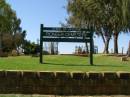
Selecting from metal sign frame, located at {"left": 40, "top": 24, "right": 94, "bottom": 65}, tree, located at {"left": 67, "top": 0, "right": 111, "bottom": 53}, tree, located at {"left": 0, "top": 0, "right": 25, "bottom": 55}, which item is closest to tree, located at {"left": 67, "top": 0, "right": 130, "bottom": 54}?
tree, located at {"left": 67, "top": 0, "right": 111, "bottom": 53}

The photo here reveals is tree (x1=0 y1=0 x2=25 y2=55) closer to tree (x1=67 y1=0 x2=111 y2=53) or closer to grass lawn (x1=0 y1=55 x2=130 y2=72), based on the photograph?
tree (x1=67 y1=0 x2=111 y2=53)

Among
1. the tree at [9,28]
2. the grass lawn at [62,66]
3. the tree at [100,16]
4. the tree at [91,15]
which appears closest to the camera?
the grass lawn at [62,66]

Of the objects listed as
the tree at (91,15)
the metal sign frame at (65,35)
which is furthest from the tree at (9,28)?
the metal sign frame at (65,35)

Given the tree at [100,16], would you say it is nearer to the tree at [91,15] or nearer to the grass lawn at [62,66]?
the tree at [91,15]

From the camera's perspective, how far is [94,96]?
1153 centimetres

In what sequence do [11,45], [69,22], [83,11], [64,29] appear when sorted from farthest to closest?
[11,45]
[69,22]
[83,11]
[64,29]

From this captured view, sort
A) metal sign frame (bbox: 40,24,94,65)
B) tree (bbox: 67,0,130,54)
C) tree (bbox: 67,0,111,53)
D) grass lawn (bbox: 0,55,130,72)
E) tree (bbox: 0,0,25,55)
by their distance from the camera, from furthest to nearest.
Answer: tree (bbox: 0,0,25,55), tree (bbox: 67,0,111,53), tree (bbox: 67,0,130,54), metal sign frame (bbox: 40,24,94,65), grass lawn (bbox: 0,55,130,72)

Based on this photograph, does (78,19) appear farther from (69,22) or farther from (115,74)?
(115,74)

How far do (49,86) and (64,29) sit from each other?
6.10 m

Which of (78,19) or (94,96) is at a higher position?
(78,19)

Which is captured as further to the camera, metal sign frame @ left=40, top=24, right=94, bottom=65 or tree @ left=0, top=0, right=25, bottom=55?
tree @ left=0, top=0, right=25, bottom=55

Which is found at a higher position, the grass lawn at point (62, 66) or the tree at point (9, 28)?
the tree at point (9, 28)

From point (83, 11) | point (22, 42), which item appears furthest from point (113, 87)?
point (22, 42)

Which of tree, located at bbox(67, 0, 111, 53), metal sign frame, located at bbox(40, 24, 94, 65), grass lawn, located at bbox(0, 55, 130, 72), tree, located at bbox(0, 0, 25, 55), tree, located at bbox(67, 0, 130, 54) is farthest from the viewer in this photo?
tree, located at bbox(0, 0, 25, 55)
